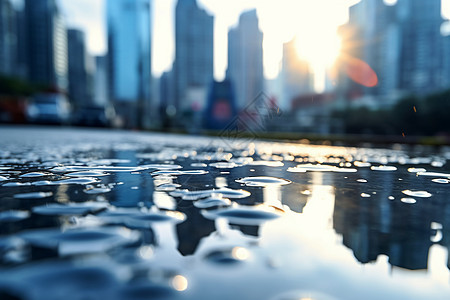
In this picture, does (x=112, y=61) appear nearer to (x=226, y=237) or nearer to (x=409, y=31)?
(x=409, y=31)

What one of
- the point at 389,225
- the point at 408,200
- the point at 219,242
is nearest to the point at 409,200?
the point at 408,200

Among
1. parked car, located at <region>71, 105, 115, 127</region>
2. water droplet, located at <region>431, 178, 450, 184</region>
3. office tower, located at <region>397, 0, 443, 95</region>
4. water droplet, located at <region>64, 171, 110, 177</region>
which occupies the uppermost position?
office tower, located at <region>397, 0, 443, 95</region>

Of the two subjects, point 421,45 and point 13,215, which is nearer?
point 13,215

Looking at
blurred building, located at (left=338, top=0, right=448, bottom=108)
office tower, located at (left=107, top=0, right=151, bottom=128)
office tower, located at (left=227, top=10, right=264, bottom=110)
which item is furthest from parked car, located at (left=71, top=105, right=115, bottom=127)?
office tower, located at (left=107, top=0, right=151, bottom=128)

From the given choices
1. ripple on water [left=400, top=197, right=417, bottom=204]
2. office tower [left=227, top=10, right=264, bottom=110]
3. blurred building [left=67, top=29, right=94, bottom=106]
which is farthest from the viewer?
blurred building [left=67, top=29, right=94, bottom=106]

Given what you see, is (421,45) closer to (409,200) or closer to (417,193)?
(417,193)

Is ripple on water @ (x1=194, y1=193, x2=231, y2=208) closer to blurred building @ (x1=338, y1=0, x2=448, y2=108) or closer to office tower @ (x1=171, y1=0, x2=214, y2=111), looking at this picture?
blurred building @ (x1=338, y1=0, x2=448, y2=108)

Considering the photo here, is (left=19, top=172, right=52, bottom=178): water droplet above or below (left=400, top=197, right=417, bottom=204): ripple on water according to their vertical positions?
above

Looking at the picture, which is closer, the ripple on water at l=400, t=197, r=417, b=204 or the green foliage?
the ripple on water at l=400, t=197, r=417, b=204
